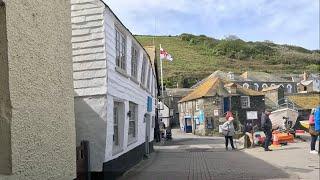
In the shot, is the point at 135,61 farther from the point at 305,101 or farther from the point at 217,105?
the point at 305,101

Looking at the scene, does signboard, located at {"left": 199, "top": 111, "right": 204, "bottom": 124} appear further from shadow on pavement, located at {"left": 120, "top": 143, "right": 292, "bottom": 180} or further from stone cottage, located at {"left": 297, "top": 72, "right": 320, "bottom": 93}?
stone cottage, located at {"left": 297, "top": 72, "right": 320, "bottom": 93}

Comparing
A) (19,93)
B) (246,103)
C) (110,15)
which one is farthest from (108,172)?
(246,103)

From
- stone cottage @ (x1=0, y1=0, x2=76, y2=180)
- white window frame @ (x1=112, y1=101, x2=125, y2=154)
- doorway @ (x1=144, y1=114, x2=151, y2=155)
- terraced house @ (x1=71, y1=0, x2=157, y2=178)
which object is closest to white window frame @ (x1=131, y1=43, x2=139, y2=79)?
white window frame @ (x1=112, y1=101, x2=125, y2=154)

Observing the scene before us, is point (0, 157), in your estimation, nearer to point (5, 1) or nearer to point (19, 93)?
point (19, 93)

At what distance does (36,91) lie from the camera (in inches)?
208

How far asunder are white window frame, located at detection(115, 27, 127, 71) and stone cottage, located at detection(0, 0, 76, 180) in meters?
6.37

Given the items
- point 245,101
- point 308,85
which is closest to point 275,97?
point 245,101

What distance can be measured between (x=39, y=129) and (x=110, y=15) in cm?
669

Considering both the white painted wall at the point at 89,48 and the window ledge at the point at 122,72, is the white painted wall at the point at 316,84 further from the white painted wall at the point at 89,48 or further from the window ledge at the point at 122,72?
the white painted wall at the point at 89,48

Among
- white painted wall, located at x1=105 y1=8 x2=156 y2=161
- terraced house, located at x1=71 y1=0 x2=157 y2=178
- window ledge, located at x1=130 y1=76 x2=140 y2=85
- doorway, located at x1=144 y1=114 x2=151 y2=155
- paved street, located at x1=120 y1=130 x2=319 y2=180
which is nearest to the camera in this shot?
terraced house, located at x1=71 y1=0 x2=157 y2=178

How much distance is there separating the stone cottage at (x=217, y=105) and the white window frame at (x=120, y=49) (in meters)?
36.7

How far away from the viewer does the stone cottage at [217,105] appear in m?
50.8

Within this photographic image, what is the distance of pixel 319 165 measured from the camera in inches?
598

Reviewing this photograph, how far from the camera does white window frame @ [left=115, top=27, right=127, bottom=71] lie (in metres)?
12.8
